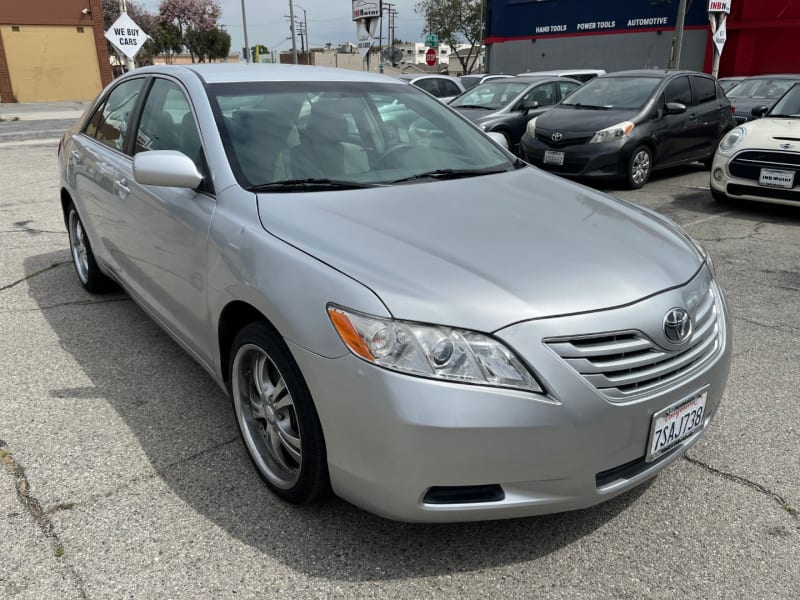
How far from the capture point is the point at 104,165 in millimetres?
4078

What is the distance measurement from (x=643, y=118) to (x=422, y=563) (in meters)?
8.28

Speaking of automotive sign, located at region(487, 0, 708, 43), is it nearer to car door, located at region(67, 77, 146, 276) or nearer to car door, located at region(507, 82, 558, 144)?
car door, located at region(507, 82, 558, 144)

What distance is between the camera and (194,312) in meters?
3.01

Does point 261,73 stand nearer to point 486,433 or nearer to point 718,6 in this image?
point 486,433

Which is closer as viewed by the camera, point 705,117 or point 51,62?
point 705,117

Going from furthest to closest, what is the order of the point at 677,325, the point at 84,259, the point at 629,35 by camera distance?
the point at 629,35, the point at 84,259, the point at 677,325

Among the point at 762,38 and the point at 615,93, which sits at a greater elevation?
the point at 762,38

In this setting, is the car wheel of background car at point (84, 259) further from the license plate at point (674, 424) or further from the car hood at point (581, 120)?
the car hood at point (581, 120)

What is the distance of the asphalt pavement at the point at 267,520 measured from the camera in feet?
7.33

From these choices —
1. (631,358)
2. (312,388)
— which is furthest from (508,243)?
(312,388)

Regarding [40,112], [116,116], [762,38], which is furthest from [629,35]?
[116,116]

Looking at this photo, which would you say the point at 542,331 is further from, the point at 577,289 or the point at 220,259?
the point at 220,259

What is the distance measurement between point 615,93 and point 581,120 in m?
1.11

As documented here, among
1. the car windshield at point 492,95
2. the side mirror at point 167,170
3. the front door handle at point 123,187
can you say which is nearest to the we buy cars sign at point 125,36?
the car windshield at point 492,95
